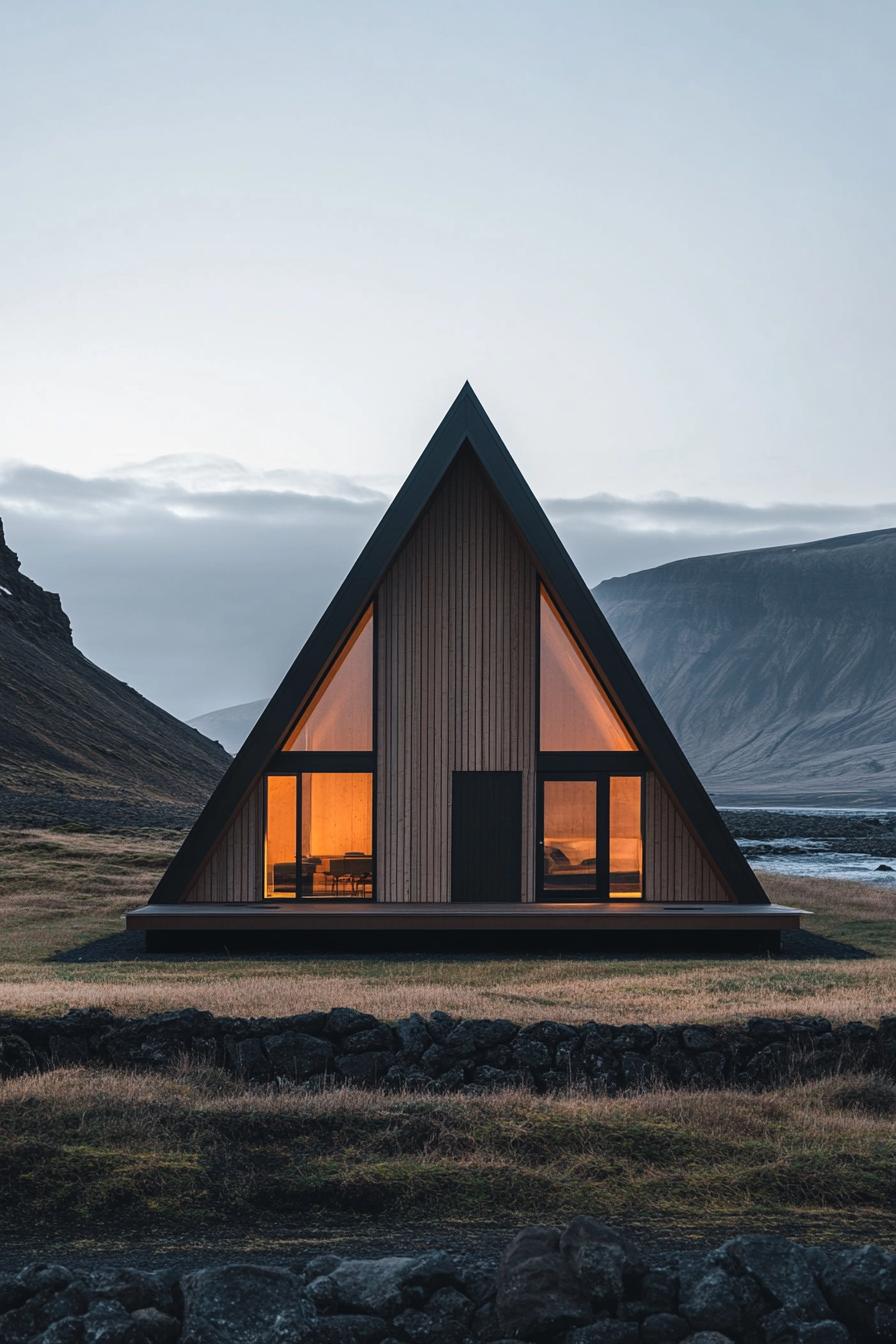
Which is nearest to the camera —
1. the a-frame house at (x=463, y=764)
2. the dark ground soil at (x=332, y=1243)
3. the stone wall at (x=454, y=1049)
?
the dark ground soil at (x=332, y=1243)

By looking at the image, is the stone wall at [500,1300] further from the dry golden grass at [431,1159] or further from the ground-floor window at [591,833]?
the ground-floor window at [591,833]

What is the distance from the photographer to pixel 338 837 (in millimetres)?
20125

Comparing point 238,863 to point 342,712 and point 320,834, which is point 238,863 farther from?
point 342,712

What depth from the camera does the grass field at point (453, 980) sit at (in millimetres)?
11719

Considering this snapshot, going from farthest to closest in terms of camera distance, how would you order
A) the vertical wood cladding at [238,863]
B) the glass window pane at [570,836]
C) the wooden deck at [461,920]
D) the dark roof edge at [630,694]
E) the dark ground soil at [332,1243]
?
the glass window pane at [570,836] → the vertical wood cladding at [238,863] → the dark roof edge at [630,694] → the wooden deck at [461,920] → the dark ground soil at [332,1243]

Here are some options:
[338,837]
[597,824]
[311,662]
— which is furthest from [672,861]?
[311,662]

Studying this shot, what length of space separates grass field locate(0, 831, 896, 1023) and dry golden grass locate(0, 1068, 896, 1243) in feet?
8.54

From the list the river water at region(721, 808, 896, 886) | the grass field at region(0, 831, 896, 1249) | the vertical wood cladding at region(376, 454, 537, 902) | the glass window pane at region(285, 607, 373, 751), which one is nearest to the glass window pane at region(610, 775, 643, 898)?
the vertical wood cladding at region(376, 454, 537, 902)

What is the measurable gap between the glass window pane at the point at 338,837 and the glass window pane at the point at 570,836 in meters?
2.82

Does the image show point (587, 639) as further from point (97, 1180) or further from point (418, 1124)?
point (97, 1180)

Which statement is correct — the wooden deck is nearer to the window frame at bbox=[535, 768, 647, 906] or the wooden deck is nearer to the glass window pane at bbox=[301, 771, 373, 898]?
the window frame at bbox=[535, 768, 647, 906]

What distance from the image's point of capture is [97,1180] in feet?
24.0

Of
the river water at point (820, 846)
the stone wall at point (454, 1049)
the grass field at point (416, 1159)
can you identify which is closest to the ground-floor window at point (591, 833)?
the grass field at point (416, 1159)

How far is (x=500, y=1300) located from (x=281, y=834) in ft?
48.5
